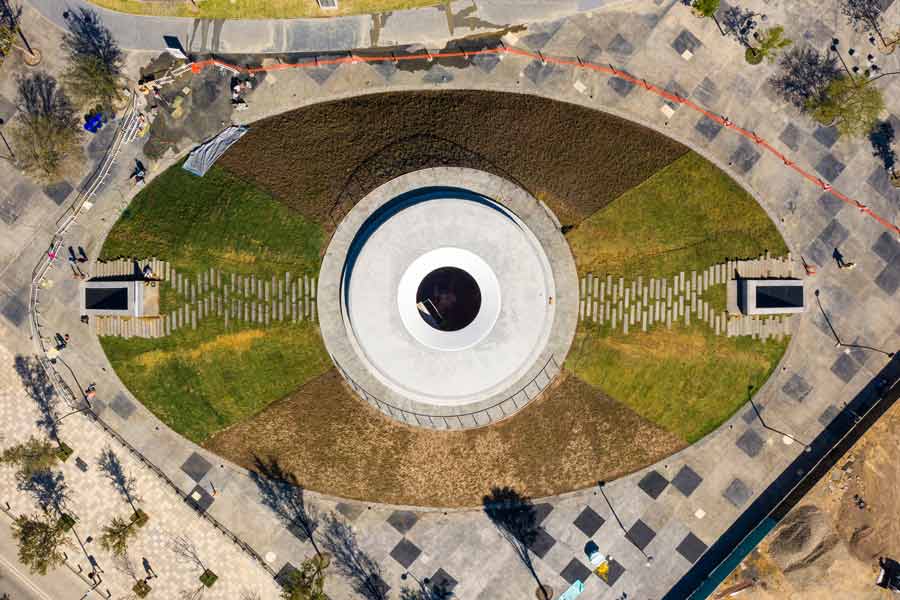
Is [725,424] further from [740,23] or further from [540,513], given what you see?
[740,23]

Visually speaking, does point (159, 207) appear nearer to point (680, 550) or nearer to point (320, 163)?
point (320, 163)

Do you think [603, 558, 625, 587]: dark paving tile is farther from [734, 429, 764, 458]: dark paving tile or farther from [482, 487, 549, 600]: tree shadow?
[734, 429, 764, 458]: dark paving tile

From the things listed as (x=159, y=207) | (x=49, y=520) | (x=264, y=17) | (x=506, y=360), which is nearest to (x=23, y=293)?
(x=159, y=207)

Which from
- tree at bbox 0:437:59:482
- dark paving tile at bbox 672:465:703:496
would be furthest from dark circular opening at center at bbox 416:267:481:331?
tree at bbox 0:437:59:482

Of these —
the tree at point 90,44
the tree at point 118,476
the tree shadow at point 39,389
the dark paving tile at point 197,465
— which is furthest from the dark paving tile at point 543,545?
the tree at point 90,44

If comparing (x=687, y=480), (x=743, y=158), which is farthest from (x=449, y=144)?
(x=687, y=480)
